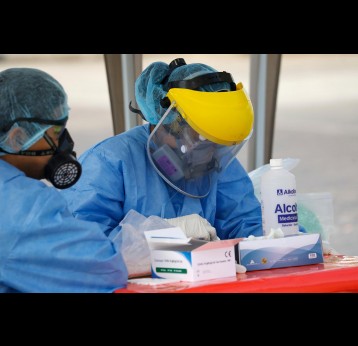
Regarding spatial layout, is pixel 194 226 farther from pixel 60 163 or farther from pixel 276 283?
pixel 60 163

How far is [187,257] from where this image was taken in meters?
2.00

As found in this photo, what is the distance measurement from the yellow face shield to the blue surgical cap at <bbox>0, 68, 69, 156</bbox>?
509 millimetres

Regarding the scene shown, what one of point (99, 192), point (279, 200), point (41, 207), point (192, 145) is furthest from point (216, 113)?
point (41, 207)

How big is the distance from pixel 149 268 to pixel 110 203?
374 mm

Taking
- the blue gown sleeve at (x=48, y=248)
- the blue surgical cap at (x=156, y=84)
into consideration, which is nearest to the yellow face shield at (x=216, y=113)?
the blue surgical cap at (x=156, y=84)

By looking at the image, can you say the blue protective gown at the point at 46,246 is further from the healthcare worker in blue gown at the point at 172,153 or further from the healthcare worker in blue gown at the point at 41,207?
the healthcare worker in blue gown at the point at 172,153

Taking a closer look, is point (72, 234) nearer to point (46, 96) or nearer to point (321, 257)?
point (46, 96)

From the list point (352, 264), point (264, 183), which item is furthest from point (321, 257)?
point (264, 183)

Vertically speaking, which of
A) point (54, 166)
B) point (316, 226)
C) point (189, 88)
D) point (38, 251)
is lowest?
point (316, 226)

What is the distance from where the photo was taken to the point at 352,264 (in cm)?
233

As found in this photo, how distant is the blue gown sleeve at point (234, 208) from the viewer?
2850 millimetres

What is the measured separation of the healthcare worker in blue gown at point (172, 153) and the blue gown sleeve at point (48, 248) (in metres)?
0.44

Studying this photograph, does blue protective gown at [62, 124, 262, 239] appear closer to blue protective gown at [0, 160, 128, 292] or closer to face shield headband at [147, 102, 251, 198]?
face shield headband at [147, 102, 251, 198]
